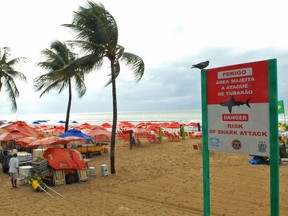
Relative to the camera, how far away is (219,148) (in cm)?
411

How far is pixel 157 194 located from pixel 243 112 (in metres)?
5.82

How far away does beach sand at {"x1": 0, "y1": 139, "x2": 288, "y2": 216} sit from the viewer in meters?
7.54

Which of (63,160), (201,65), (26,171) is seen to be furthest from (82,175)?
(201,65)

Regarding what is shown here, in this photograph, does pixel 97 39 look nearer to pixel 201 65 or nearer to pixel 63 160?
pixel 63 160

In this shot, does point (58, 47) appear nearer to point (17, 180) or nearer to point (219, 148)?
point (17, 180)

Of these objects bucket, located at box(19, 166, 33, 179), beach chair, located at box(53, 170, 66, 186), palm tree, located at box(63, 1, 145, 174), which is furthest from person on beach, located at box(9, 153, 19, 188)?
palm tree, located at box(63, 1, 145, 174)

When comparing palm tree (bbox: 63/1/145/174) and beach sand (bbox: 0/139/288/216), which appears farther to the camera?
palm tree (bbox: 63/1/145/174)

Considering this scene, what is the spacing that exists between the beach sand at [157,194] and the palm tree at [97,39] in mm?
2127

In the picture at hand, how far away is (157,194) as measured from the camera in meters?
8.96

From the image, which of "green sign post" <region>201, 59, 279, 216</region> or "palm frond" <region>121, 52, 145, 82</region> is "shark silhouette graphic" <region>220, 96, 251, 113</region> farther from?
"palm frond" <region>121, 52, 145, 82</region>

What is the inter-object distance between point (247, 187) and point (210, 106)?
20.1ft

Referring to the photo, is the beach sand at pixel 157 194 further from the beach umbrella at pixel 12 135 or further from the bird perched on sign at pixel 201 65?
the bird perched on sign at pixel 201 65

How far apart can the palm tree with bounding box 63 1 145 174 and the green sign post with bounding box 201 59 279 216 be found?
26.3 ft

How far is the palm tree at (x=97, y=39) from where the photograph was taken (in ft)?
37.5
